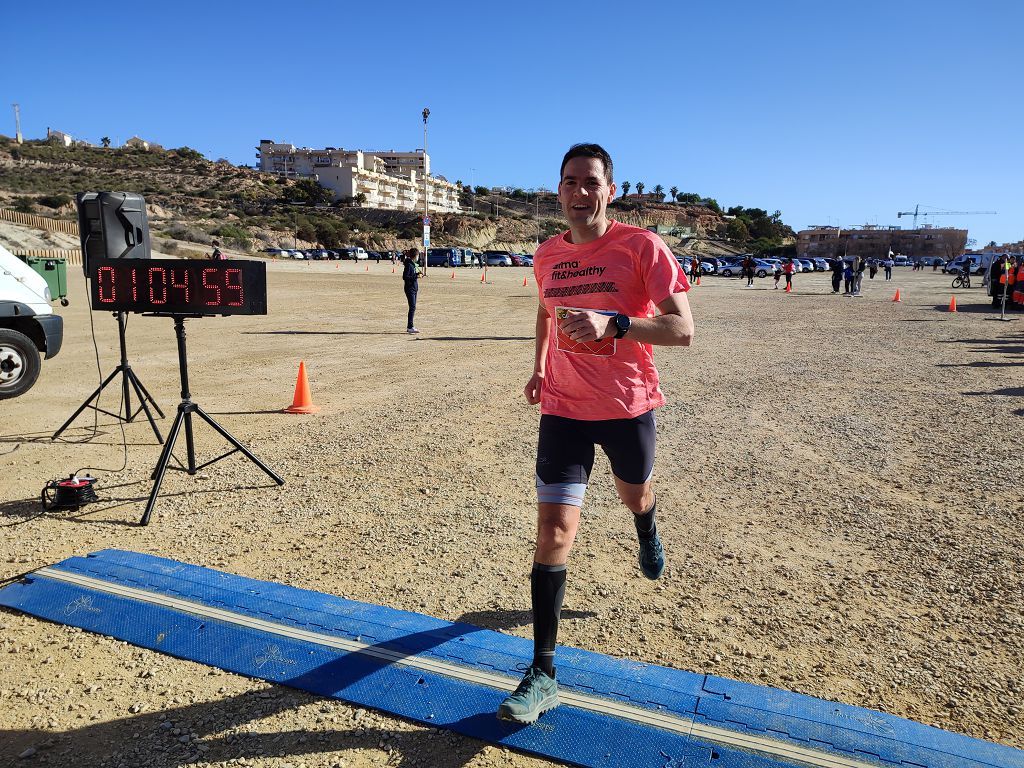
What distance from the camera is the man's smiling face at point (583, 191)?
117 inches

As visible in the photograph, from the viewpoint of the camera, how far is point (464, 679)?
3080 mm

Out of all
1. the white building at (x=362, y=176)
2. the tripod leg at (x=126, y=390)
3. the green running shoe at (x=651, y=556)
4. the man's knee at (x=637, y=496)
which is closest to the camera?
the man's knee at (x=637, y=496)

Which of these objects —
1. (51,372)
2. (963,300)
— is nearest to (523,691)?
(51,372)

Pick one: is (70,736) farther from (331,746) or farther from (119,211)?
(119,211)

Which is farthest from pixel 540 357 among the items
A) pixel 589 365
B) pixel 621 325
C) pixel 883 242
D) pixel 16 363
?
pixel 883 242

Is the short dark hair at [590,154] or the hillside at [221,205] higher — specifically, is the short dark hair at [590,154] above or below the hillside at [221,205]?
below

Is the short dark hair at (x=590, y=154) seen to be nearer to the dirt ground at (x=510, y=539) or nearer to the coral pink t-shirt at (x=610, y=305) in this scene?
the coral pink t-shirt at (x=610, y=305)

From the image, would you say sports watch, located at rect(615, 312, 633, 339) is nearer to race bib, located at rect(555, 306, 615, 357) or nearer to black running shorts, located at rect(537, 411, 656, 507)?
race bib, located at rect(555, 306, 615, 357)

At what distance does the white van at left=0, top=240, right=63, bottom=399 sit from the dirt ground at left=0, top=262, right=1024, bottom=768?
31 cm

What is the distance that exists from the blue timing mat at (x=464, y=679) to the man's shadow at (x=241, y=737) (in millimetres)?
36

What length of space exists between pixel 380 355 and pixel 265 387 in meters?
3.32

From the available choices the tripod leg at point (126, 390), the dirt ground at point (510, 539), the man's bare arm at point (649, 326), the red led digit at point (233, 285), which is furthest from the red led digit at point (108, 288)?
the man's bare arm at point (649, 326)

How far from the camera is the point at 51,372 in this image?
10.4 meters

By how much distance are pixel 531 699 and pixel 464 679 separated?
45 centimetres
